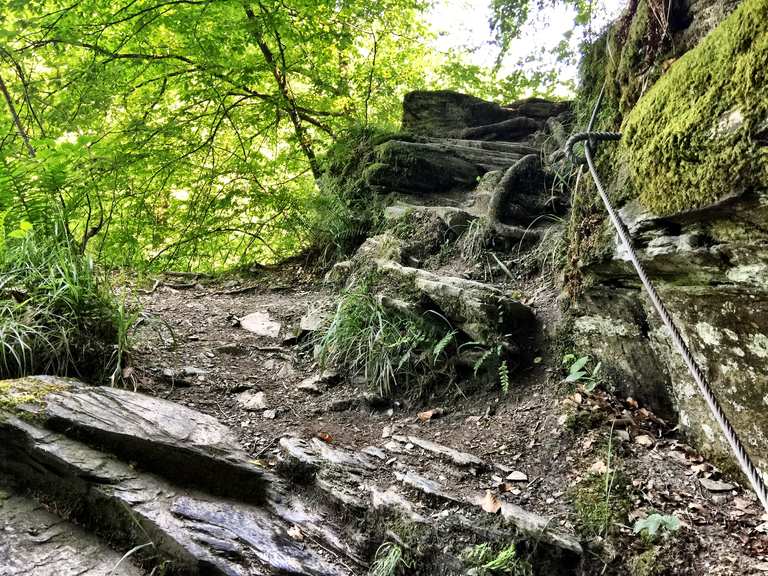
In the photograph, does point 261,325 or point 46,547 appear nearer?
point 46,547

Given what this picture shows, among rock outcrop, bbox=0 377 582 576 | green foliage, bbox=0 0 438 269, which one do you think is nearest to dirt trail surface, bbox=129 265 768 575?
rock outcrop, bbox=0 377 582 576

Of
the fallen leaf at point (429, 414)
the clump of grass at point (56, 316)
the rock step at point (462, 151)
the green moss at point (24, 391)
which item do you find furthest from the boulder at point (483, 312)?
the rock step at point (462, 151)

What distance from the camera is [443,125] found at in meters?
8.52

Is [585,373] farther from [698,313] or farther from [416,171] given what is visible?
[416,171]

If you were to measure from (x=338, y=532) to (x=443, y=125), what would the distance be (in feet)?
24.5

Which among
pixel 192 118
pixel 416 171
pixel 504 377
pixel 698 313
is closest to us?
pixel 698 313

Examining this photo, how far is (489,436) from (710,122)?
2.22 m

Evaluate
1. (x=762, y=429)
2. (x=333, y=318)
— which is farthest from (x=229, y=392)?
(x=762, y=429)

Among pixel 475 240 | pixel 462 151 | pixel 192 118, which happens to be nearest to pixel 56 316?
pixel 192 118

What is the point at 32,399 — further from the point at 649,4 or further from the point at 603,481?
the point at 649,4

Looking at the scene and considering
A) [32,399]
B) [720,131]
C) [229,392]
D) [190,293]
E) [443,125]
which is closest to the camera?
[720,131]

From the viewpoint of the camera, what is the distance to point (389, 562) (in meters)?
2.38

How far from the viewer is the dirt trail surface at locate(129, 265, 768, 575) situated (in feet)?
7.14

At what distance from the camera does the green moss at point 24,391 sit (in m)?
2.65
